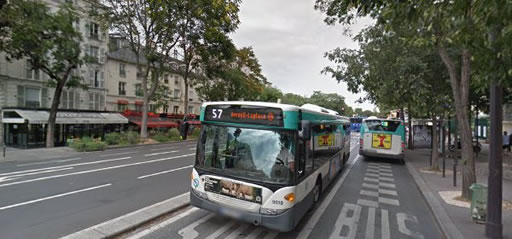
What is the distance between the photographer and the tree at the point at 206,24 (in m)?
21.9

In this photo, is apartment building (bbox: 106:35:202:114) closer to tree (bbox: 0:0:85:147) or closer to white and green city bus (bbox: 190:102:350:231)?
tree (bbox: 0:0:85:147)

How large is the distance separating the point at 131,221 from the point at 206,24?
2085 cm

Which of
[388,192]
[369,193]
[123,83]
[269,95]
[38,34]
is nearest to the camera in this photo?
[369,193]

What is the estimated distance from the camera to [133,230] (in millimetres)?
4906

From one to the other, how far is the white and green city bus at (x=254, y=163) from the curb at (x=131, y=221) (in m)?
1.09

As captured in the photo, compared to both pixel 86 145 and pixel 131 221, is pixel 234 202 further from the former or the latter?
pixel 86 145

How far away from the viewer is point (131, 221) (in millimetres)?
5121

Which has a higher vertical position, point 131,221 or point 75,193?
point 131,221

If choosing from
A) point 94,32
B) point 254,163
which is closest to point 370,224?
point 254,163

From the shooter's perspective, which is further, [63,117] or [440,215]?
[63,117]

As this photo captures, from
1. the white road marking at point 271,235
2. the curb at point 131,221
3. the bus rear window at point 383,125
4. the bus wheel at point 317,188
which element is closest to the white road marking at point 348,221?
the bus wheel at point 317,188

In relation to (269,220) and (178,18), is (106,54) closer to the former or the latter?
(178,18)

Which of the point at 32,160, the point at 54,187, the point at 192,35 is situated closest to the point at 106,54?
the point at 192,35

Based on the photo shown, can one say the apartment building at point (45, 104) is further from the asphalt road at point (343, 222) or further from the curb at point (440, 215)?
the curb at point (440, 215)
